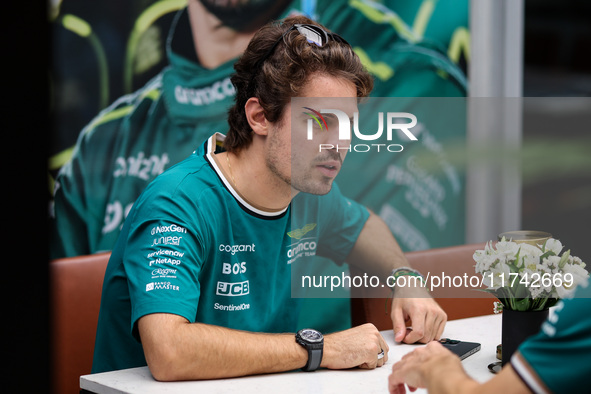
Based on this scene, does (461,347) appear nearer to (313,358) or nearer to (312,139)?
(313,358)

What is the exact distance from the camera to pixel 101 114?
243 cm

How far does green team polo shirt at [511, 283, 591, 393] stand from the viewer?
0.83 m

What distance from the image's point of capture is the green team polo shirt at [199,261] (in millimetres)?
1421

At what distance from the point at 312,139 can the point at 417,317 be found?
0.57 m

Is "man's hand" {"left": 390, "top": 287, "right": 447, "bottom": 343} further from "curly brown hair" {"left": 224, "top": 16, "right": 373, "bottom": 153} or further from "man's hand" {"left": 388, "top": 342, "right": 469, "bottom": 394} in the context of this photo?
"curly brown hair" {"left": 224, "top": 16, "right": 373, "bottom": 153}

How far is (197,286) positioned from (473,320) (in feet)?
2.86

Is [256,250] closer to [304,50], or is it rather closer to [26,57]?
[304,50]

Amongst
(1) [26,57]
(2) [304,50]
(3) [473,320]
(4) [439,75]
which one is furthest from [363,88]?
(4) [439,75]

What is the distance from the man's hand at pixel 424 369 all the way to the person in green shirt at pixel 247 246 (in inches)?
7.4

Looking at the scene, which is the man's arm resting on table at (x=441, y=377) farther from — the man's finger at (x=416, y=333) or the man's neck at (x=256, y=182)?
the man's neck at (x=256, y=182)

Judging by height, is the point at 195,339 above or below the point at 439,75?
below

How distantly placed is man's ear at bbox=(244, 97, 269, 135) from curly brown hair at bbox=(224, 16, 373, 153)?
18 millimetres

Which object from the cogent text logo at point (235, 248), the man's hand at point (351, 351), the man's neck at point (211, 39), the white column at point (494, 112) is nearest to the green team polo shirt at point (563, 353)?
the man's hand at point (351, 351)

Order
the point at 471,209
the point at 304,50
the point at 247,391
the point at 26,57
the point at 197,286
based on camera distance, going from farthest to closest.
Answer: the point at 471,209, the point at 304,50, the point at 197,286, the point at 247,391, the point at 26,57
